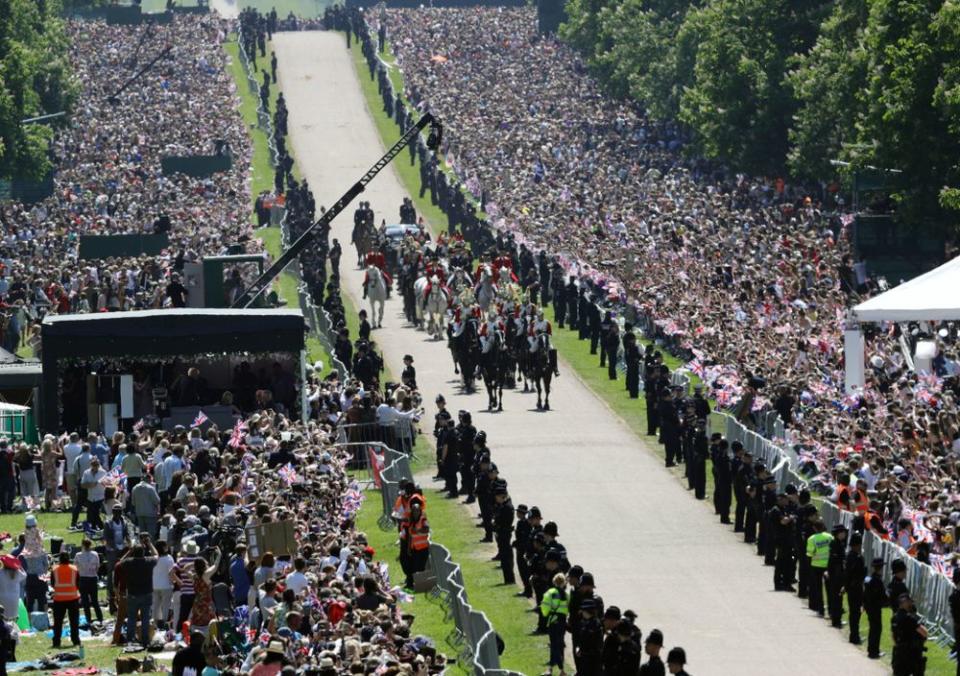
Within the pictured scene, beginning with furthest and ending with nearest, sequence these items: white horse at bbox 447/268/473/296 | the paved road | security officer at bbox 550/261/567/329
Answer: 1. security officer at bbox 550/261/567/329
2. white horse at bbox 447/268/473/296
3. the paved road

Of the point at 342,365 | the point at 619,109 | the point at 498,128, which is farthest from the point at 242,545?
the point at 619,109

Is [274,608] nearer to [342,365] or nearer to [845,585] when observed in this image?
[845,585]

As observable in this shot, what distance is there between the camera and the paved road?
112 feet

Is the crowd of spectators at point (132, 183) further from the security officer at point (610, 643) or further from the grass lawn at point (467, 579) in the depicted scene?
the security officer at point (610, 643)

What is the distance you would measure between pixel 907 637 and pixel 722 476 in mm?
11501

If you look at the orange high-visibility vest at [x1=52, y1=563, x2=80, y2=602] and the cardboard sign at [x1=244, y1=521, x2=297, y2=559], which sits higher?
the cardboard sign at [x1=244, y1=521, x2=297, y2=559]

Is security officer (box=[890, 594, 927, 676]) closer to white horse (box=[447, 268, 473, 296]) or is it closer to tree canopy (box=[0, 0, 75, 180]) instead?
white horse (box=[447, 268, 473, 296])

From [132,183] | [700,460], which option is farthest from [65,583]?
[132,183]

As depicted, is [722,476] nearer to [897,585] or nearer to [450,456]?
[450,456]

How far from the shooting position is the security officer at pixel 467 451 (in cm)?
4484

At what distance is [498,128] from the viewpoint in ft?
313

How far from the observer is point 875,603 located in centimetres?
3306

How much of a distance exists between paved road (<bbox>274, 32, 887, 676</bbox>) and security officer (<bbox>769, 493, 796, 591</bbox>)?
0.83 feet

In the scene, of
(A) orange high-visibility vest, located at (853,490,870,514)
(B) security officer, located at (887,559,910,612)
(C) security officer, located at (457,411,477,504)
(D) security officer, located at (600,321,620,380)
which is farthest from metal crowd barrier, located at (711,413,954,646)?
(D) security officer, located at (600,321,620,380)
